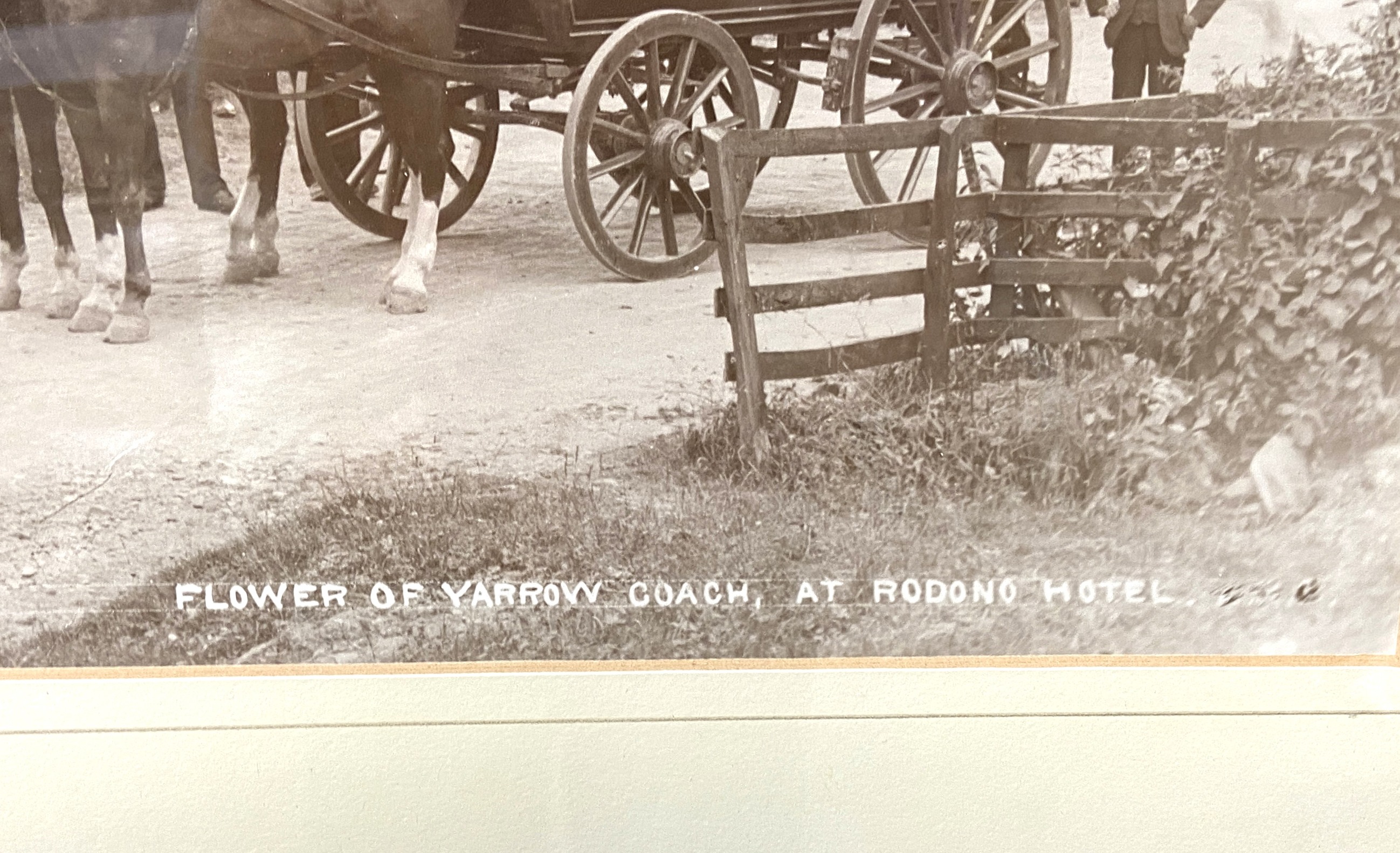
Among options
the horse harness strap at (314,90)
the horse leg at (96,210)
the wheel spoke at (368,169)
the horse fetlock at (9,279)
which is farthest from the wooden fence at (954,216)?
the horse fetlock at (9,279)

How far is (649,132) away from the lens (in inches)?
125

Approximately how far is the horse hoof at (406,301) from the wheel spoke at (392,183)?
8.7 inches

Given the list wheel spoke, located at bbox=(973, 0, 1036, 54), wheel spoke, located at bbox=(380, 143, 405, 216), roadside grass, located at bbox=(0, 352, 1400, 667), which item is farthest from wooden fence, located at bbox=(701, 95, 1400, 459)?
wheel spoke, located at bbox=(380, 143, 405, 216)

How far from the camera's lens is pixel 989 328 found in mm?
2447

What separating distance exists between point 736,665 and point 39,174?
1.61 metres

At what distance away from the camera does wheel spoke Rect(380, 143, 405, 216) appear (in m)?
2.52

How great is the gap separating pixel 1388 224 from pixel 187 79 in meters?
2.29

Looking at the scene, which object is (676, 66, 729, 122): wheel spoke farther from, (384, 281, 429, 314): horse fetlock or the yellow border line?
the yellow border line

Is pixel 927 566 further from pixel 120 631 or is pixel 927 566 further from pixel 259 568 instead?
pixel 120 631

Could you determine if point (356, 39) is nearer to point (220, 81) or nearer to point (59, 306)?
point (220, 81)

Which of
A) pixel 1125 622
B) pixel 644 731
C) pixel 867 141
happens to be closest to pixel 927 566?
pixel 1125 622

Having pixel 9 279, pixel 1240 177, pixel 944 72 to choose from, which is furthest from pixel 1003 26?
pixel 9 279

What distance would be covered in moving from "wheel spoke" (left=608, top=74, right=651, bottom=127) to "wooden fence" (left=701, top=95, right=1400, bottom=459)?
0.76m

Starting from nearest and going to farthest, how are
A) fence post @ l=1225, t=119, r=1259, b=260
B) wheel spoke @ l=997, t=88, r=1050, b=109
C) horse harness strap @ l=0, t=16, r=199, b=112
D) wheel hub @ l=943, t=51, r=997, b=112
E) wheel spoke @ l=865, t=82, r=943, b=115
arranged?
A: horse harness strap @ l=0, t=16, r=199, b=112 < fence post @ l=1225, t=119, r=1259, b=260 < wheel spoke @ l=997, t=88, r=1050, b=109 < wheel hub @ l=943, t=51, r=997, b=112 < wheel spoke @ l=865, t=82, r=943, b=115
